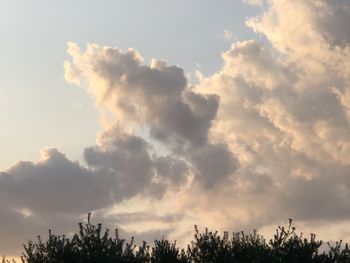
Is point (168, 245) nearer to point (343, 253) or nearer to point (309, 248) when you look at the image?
point (309, 248)

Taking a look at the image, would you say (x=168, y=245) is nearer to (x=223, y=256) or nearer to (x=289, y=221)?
(x=223, y=256)

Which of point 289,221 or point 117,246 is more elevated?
point 289,221

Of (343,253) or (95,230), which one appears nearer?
(95,230)

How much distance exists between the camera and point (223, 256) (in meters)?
48.1

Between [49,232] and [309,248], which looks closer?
[49,232]

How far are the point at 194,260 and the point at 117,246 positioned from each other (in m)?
7.73

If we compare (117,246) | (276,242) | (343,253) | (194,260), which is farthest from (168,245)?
(343,253)

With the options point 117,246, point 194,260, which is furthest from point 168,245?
point 117,246

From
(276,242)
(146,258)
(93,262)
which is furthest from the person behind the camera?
(276,242)

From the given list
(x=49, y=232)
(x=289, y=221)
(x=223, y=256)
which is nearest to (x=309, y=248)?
(x=289, y=221)

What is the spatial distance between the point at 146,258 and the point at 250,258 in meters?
8.95

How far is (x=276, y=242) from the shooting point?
49.9 m

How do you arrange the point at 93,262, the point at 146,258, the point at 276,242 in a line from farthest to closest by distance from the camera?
1. the point at 276,242
2. the point at 146,258
3. the point at 93,262

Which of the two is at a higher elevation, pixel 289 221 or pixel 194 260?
pixel 289 221
